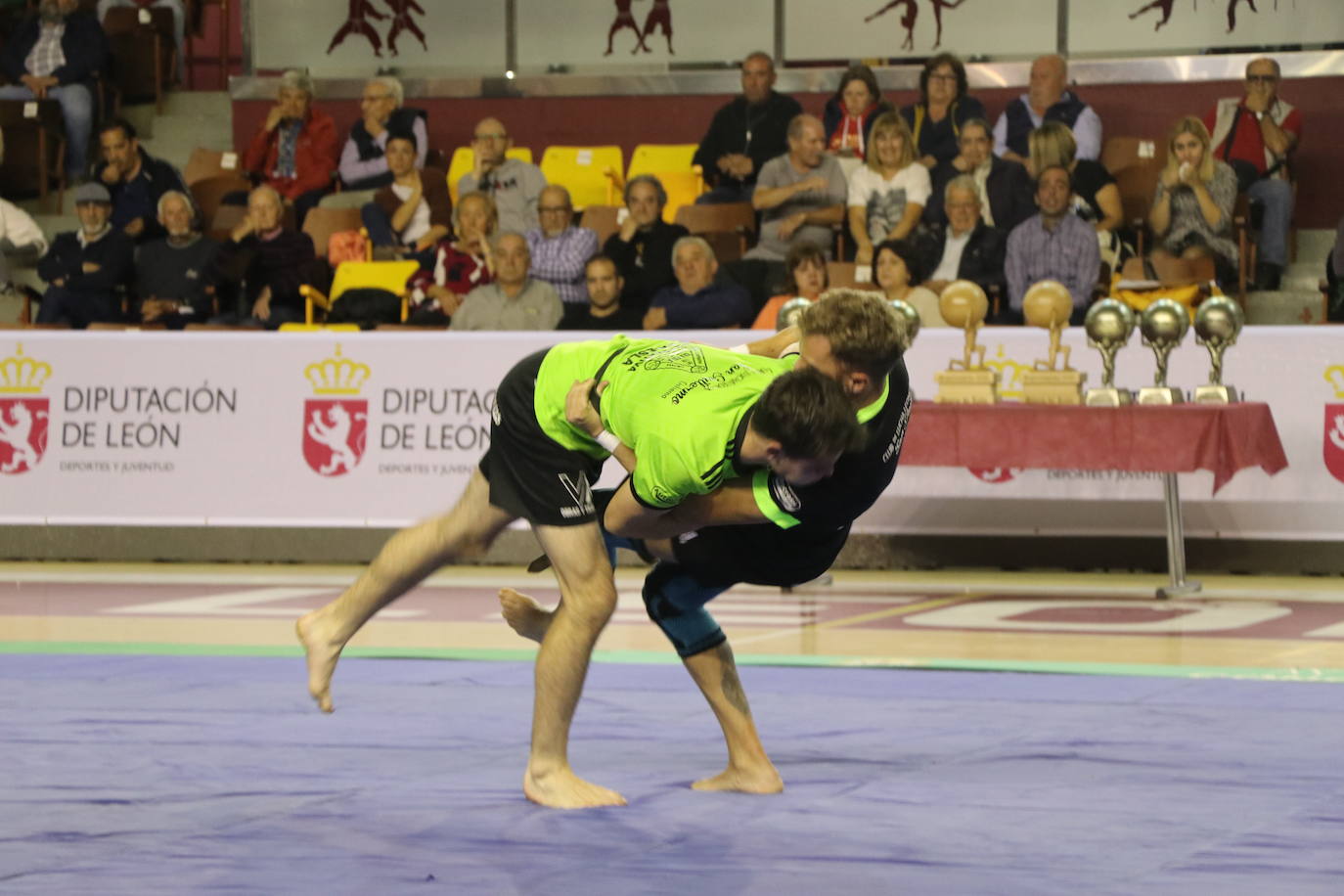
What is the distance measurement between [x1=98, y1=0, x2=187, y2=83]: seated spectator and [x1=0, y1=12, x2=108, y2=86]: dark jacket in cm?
92

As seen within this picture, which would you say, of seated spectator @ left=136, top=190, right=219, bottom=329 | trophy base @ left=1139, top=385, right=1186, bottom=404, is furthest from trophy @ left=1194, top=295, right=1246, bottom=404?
seated spectator @ left=136, top=190, right=219, bottom=329

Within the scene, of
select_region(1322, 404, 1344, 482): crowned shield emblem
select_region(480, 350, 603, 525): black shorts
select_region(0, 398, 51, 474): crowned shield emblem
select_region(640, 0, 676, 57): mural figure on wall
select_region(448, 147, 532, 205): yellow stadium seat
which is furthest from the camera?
select_region(640, 0, 676, 57): mural figure on wall

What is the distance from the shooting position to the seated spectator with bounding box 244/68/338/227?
570 inches

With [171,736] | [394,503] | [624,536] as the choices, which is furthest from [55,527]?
[624,536]

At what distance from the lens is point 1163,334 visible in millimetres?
9258

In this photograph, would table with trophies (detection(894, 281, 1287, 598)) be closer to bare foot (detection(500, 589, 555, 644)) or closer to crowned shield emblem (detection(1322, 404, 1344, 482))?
crowned shield emblem (detection(1322, 404, 1344, 482))

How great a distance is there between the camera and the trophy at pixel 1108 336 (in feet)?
30.1

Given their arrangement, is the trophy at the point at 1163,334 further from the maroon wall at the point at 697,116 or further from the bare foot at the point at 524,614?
the maroon wall at the point at 697,116

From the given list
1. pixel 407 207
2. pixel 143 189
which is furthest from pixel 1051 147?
pixel 143 189

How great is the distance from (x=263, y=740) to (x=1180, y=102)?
418 inches

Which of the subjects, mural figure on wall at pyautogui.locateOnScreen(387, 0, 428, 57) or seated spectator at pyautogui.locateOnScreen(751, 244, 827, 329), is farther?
mural figure on wall at pyautogui.locateOnScreen(387, 0, 428, 57)

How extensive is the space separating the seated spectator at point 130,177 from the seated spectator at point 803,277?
531 centimetres

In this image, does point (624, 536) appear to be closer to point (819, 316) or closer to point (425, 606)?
point (819, 316)

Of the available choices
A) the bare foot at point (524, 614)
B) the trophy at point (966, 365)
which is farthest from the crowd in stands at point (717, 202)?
the bare foot at point (524, 614)
